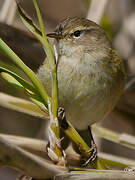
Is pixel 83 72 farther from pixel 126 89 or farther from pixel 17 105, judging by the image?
pixel 126 89

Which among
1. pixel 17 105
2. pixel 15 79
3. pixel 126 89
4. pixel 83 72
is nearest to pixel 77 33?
pixel 83 72

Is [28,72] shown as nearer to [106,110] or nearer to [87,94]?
[87,94]

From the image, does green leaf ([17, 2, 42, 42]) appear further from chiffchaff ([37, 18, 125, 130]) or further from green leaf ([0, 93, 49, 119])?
green leaf ([0, 93, 49, 119])

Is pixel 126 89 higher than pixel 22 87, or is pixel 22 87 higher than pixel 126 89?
pixel 22 87

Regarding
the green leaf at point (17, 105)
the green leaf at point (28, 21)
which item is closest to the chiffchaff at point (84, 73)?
the green leaf at point (17, 105)

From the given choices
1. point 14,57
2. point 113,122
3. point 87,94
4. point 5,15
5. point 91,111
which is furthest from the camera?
point 113,122

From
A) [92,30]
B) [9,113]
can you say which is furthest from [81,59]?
[9,113]

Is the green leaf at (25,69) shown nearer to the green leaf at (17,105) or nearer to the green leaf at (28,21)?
the green leaf at (28,21)
